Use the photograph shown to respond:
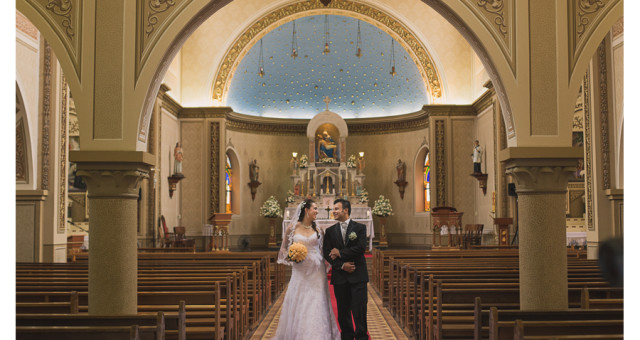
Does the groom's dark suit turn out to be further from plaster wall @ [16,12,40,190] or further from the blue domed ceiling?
the blue domed ceiling

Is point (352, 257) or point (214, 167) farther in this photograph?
point (214, 167)

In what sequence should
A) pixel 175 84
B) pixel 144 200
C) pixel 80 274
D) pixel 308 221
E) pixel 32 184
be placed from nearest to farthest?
pixel 308 221, pixel 80 274, pixel 32 184, pixel 144 200, pixel 175 84

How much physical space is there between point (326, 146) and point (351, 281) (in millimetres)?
17157

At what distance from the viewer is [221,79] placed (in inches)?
856

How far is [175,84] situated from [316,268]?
15.5 m

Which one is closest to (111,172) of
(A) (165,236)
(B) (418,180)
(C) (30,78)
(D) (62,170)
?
(C) (30,78)

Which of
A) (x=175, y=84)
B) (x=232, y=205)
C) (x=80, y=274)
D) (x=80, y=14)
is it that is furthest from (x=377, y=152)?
(x=80, y=14)

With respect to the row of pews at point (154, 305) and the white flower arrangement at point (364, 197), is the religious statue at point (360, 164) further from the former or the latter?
the row of pews at point (154, 305)

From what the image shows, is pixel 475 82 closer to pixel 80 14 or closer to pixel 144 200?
pixel 144 200

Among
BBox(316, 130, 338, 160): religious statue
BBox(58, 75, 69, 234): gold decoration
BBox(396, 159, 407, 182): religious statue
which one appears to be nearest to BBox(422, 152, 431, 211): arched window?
BBox(396, 159, 407, 182): religious statue

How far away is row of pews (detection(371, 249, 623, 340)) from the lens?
4.48 m

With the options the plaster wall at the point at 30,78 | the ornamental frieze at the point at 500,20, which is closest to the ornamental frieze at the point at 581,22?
the ornamental frieze at the point at 500,20

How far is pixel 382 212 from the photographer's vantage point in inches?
869

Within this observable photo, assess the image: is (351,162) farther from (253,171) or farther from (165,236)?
(165,236)
